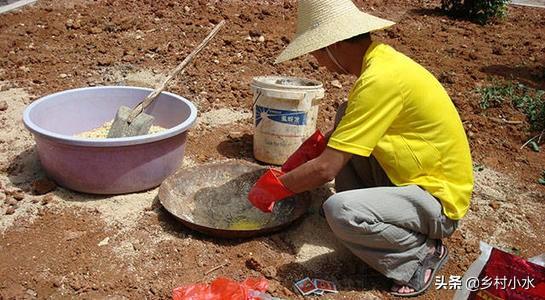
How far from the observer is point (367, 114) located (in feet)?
6.90

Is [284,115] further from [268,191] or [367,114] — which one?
[367,114]

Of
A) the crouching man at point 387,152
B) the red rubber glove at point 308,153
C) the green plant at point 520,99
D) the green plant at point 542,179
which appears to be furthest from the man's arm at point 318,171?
the green plant at point 520,99

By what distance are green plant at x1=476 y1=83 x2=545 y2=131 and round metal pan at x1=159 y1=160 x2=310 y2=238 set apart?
2296 millimetres

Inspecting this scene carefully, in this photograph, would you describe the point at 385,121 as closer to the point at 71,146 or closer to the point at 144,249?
the point at 144,249

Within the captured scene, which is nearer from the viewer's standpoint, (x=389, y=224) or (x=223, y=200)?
(x=389, y=224)

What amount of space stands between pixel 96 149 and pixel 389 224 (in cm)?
156

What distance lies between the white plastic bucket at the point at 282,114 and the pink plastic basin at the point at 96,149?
1.48ft

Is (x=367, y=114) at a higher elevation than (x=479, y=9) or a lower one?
higher

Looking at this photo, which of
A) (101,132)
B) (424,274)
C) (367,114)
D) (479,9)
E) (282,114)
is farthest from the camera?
(479,9)

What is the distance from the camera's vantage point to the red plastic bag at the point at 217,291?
2.20m

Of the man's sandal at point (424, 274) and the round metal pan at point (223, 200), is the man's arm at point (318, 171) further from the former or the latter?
the man's sandal at point (424, 274)

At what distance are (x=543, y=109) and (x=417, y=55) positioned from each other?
59.7 inches

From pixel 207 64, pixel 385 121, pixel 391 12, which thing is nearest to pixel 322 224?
pixel 385 121

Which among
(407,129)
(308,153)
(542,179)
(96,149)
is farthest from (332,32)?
(542,179)
